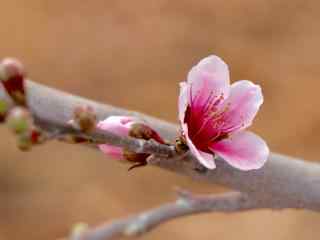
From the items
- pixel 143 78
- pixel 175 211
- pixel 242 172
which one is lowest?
pixel 143 78

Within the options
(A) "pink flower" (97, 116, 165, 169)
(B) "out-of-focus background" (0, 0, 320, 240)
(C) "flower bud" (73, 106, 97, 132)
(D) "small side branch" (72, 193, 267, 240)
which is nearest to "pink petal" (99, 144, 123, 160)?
(A) "pink flower" (97, 116, 165, 169)

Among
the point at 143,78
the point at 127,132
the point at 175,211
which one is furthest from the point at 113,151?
the point at 143,78

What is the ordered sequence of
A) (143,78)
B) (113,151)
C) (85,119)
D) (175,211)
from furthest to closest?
1. (143,78)
2. (175,211)
3. (113,151)
4. (85,119)

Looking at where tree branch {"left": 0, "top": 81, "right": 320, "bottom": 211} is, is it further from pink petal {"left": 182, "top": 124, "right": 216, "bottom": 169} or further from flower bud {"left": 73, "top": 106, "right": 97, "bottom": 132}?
flower bud {"left": 73, "top": 106, "right": 97, "bottom": 132}

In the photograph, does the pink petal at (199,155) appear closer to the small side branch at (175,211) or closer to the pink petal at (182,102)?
the pink petal at (182,102)

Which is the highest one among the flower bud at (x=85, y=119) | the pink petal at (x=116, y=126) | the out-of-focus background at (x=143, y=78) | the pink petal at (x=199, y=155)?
the flower bud at (x=85, y=119)

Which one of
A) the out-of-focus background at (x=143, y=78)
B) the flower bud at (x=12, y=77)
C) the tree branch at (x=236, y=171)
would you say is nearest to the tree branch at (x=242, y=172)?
the tree branch at (x=236, y=171)

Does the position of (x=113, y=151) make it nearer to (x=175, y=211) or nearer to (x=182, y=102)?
(x=182, y=102)

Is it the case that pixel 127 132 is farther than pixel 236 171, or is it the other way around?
pixel 236 171
